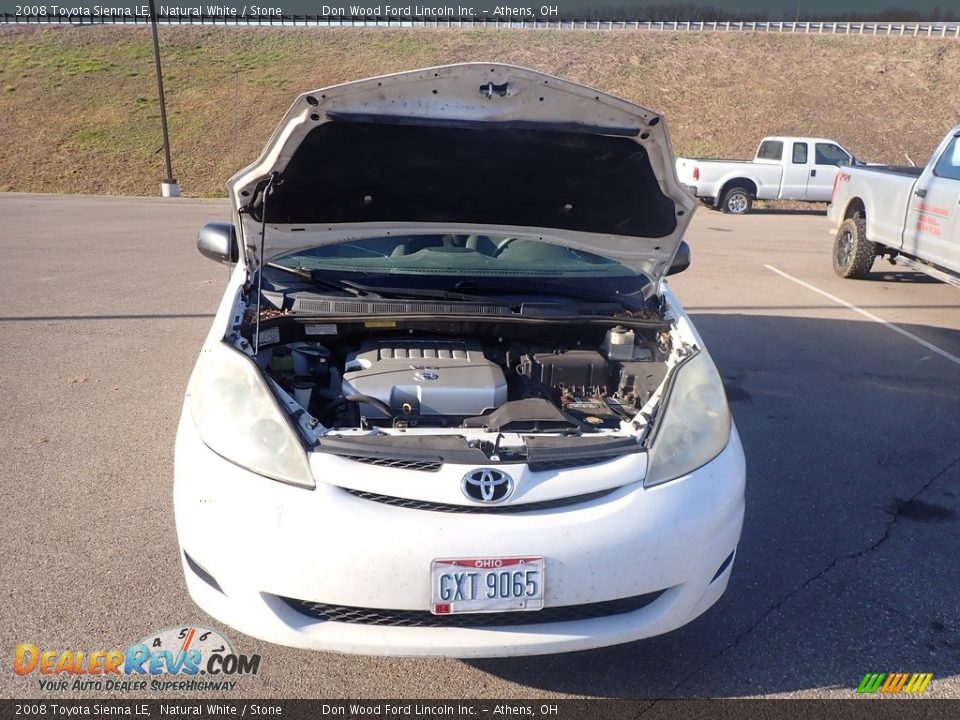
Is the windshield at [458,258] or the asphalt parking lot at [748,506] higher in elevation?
the windshield at [458,258]

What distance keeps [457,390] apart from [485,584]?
3.51ft

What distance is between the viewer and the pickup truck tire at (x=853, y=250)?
983 centimetres

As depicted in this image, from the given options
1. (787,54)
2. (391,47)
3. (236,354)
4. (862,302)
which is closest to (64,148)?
(391,47)

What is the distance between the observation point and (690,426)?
9.19 feet

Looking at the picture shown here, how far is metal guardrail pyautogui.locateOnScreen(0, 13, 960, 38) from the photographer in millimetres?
50669

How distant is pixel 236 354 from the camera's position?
2.96m

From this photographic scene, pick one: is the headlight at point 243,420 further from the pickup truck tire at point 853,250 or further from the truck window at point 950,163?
the pickup truck tire at point 853,250

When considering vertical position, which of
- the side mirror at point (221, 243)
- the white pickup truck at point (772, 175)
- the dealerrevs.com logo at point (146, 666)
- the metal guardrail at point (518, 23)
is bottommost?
the white pickup truck at point (772, 175)

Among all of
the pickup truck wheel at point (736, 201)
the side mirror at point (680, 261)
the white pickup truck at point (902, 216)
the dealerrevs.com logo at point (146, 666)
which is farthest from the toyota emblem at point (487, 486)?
the pickup truck wheel at point (736, 201)

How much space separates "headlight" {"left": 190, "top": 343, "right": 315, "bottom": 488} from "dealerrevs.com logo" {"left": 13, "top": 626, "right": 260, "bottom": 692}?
29.2 inches

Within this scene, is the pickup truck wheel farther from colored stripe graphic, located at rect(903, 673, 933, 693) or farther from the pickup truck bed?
colored stripe graphic, located at rect(903, 673, 933, 693)

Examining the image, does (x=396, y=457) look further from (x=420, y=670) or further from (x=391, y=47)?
(x=391, y=47)

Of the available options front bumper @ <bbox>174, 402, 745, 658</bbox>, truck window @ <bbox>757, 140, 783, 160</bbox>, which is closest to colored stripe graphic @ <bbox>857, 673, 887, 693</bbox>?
front bumper @ <bbox>174, 402, 745, 658</bbox>

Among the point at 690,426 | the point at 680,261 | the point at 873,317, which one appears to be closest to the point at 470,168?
the point at 680,261
